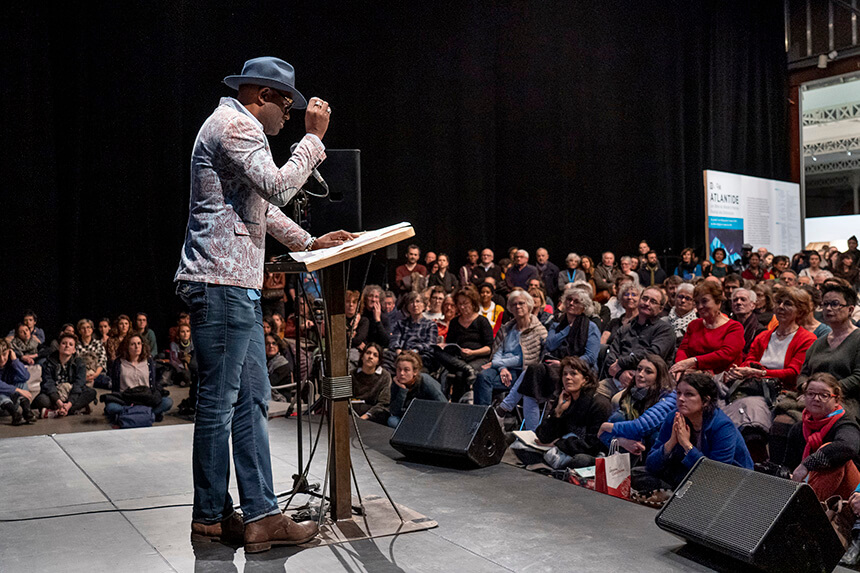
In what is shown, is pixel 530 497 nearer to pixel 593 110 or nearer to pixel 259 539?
pixel 259 539

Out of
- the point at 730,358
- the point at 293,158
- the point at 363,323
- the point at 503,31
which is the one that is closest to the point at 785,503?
the point at 293,158

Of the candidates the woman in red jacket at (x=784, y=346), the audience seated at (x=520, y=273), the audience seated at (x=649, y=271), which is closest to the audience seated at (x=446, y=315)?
the audience seated at (x=520, y=273)

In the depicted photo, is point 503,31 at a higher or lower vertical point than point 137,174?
higher

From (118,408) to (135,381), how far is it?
1.52ft

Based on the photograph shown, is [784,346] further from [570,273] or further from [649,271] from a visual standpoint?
[649,271]

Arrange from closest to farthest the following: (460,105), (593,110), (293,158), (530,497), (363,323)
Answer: (293,158) → (530,497) → (363,323) → (460,105) → (593,110)

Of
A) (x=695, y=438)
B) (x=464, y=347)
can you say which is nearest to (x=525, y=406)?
(x=464, y=347)

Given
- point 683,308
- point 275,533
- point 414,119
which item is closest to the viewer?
point 275,533

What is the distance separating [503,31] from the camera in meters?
10.5

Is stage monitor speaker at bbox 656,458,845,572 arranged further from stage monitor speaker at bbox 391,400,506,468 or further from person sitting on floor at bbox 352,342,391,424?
person sitting on floor at bbox 352,342,391,424

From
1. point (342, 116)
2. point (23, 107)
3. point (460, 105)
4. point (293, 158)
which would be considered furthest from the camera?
point (460, 105)

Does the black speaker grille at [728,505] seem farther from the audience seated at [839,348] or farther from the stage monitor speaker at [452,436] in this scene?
the audience seated at [839,348]

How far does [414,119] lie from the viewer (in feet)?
32.2

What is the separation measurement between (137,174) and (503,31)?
16.0 feet
